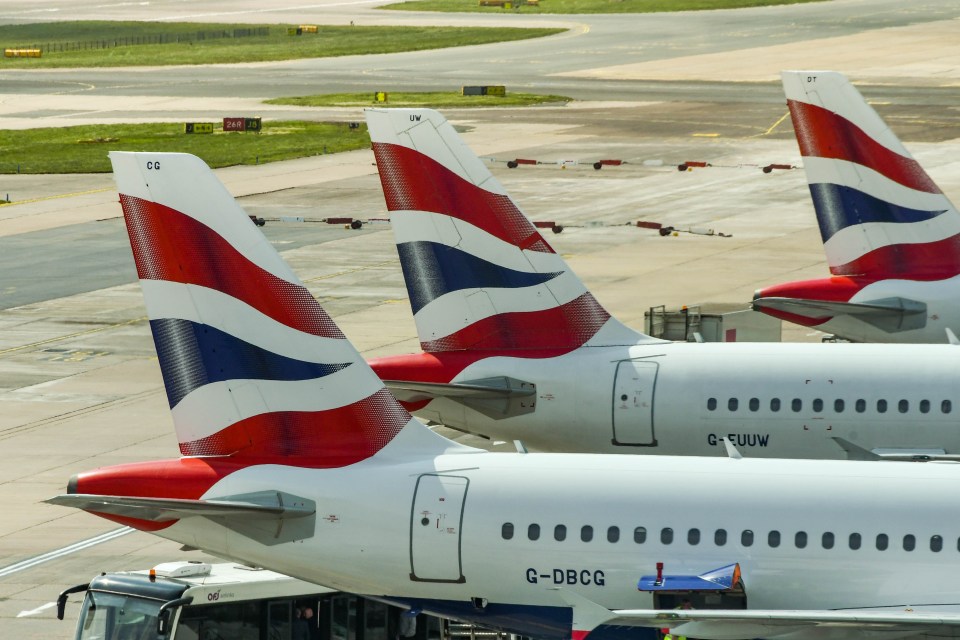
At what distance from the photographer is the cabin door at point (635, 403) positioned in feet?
98.3

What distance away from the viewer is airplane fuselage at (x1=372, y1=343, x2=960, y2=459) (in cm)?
2922

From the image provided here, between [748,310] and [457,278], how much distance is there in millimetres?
12876

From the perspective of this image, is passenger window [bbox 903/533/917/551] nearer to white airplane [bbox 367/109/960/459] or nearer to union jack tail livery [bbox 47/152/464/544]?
union jack tail livery [bbox 47/152/464/544]

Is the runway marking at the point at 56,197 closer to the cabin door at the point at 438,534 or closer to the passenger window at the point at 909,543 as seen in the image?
the cabin door at the point at 438,534

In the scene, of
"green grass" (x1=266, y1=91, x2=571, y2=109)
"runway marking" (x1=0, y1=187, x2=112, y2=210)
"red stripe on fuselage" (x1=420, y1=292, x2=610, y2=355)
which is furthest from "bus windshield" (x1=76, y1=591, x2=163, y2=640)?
"green grass" (x1=266, y1=91, x2=571, y2=109)

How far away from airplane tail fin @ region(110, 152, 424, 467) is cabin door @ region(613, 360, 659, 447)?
807cm

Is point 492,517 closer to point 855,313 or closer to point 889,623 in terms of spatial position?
point 889,623

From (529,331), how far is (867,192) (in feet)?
36.0

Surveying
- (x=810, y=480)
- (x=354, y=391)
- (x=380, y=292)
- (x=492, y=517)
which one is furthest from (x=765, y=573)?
(x=380, y=292)

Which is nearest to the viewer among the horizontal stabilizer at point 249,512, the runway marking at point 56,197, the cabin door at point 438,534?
the horizontal stabilizer at point 249,512

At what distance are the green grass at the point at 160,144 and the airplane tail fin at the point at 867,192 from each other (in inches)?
2198

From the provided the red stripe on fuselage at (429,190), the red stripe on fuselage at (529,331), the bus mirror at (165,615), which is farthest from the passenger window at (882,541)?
the red stripe on fuselage at (429,190)

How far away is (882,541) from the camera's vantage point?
21.2 metres

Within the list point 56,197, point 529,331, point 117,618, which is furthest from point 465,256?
point 56,197
